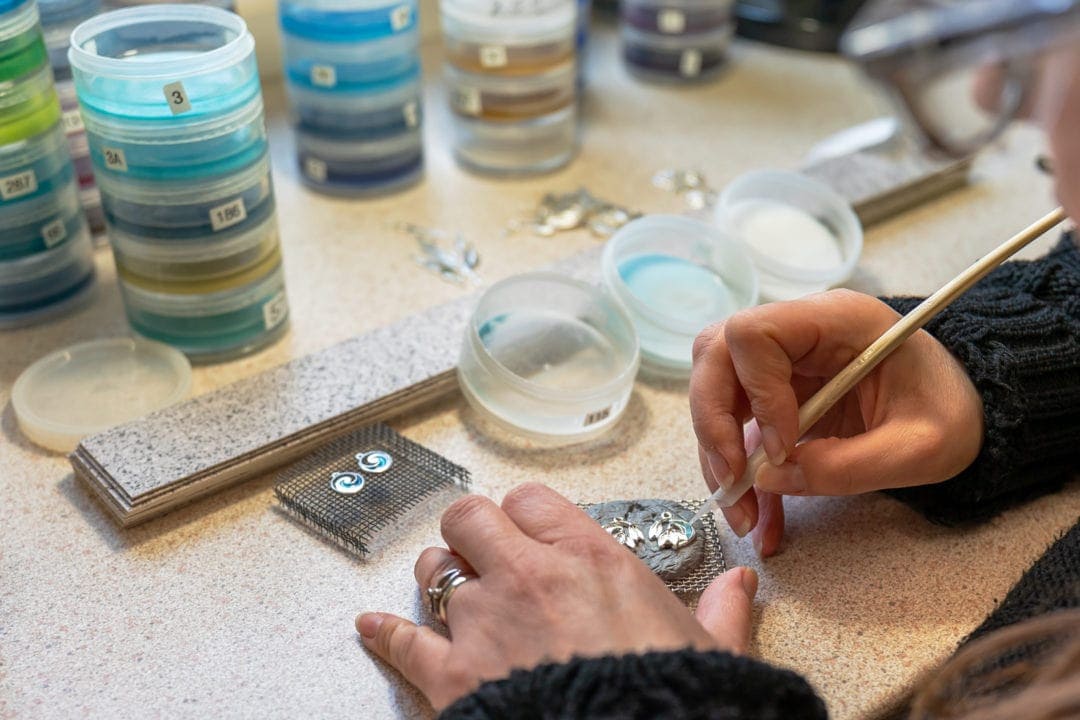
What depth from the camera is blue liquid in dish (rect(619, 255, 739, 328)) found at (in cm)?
100

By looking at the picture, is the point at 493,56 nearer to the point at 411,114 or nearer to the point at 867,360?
the point at 411,114

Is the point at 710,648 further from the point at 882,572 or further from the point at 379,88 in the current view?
the point at 379,88

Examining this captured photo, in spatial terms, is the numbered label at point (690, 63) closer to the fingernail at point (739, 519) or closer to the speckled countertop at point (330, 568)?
the speckled countertop at point (330, 568)

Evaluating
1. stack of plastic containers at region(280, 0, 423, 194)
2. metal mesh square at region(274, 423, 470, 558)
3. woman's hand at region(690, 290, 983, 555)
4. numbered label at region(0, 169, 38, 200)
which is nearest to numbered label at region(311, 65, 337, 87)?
stack of plastic containers at region(280, 0, 423, 194)

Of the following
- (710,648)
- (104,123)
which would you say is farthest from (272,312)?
(710,648)

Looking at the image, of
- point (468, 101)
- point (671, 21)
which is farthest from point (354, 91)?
point (671, 21)

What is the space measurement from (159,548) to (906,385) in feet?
1.81

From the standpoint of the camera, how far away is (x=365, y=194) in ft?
4.03

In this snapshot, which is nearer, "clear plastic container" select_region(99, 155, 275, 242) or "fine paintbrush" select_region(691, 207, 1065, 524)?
"fine paintbrush" select_region(691, 207, 1065, 524)

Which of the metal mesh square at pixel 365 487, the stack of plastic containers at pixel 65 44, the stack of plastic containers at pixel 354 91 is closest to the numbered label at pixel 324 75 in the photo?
the stack of plastic containers at pixel 354 91

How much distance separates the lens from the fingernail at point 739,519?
0.78m

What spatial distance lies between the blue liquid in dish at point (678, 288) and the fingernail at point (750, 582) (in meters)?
0.28

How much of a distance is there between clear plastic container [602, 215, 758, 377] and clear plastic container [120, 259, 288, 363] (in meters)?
0.30

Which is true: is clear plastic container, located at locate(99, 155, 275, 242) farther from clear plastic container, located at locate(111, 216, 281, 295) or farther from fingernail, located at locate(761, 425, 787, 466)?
fingernail, located at locate(761, 425, 787, 466)
